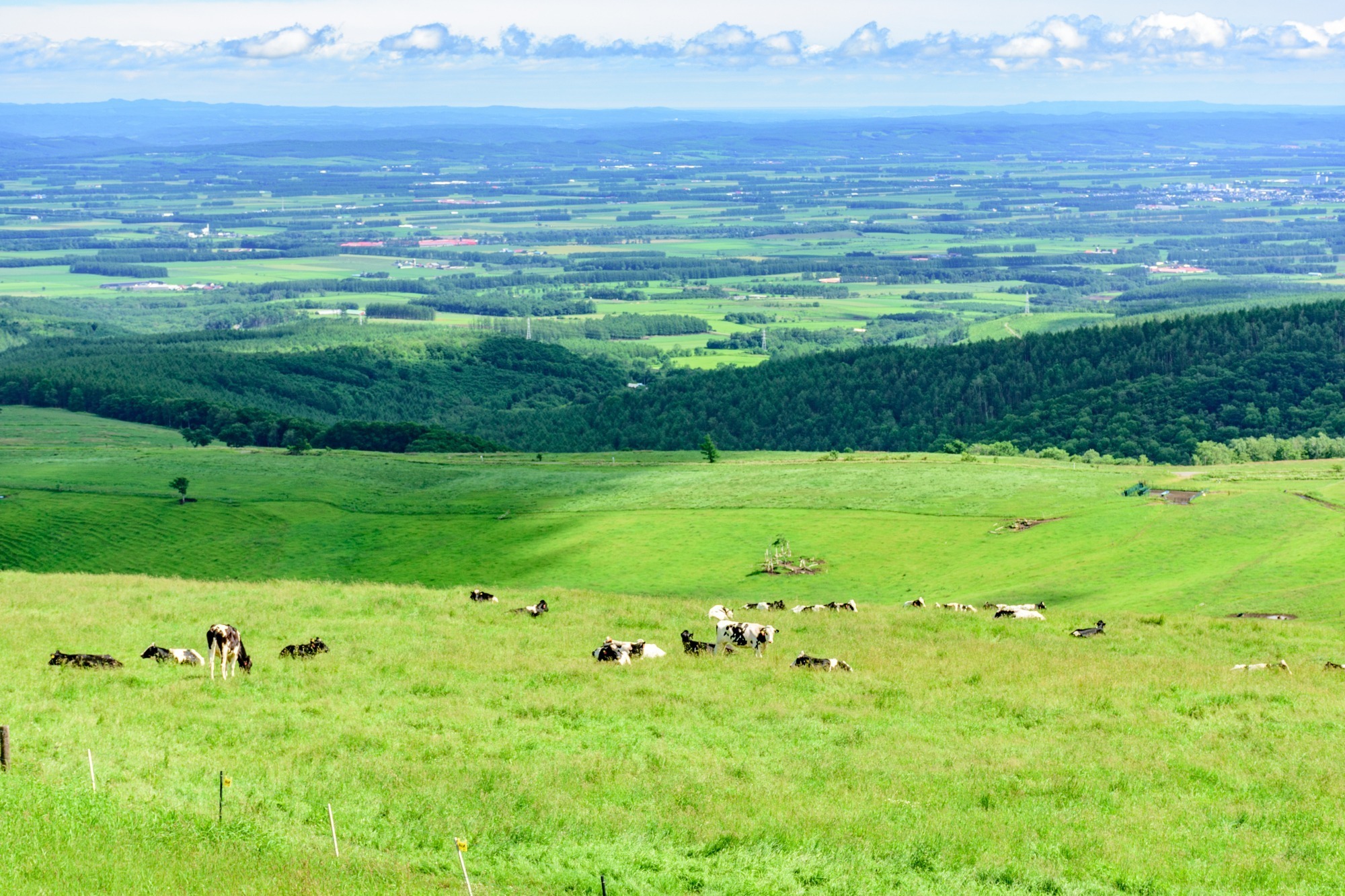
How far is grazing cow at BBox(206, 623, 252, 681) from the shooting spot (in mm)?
30328

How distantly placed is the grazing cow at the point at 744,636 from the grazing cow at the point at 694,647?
8.5 inches

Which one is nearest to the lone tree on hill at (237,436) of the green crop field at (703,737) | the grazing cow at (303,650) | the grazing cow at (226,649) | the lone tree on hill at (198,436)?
the lone tree on hill at (198,436)

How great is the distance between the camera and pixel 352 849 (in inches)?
779

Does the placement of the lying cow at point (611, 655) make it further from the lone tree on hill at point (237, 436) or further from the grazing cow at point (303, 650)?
the lone tree on hill at point (237, 436)

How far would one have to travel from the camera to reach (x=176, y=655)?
32.3 metres

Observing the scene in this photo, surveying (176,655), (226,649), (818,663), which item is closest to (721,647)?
(818,663)

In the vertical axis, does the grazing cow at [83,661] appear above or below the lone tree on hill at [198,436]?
above

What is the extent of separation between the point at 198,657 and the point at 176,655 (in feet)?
1.64

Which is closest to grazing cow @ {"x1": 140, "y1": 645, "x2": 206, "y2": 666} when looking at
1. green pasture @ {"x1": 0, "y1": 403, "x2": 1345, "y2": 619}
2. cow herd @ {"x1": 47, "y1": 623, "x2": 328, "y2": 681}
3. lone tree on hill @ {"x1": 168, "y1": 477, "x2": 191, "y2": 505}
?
cow herd @ {"x1": 47, "y1": 623, "x2": 328, "y2": 681}

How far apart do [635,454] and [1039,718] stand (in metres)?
87.5

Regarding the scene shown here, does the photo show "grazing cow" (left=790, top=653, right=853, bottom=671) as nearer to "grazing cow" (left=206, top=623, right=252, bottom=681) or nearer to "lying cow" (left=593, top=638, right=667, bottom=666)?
"lying cow" (left=593, top=638, right=667, bottom=666)

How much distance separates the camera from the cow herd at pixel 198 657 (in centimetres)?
3045

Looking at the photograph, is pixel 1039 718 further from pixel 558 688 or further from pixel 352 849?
pixel 352 849

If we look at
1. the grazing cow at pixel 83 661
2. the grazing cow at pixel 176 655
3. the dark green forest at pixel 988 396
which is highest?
the grazing cow at pixel 83 661
